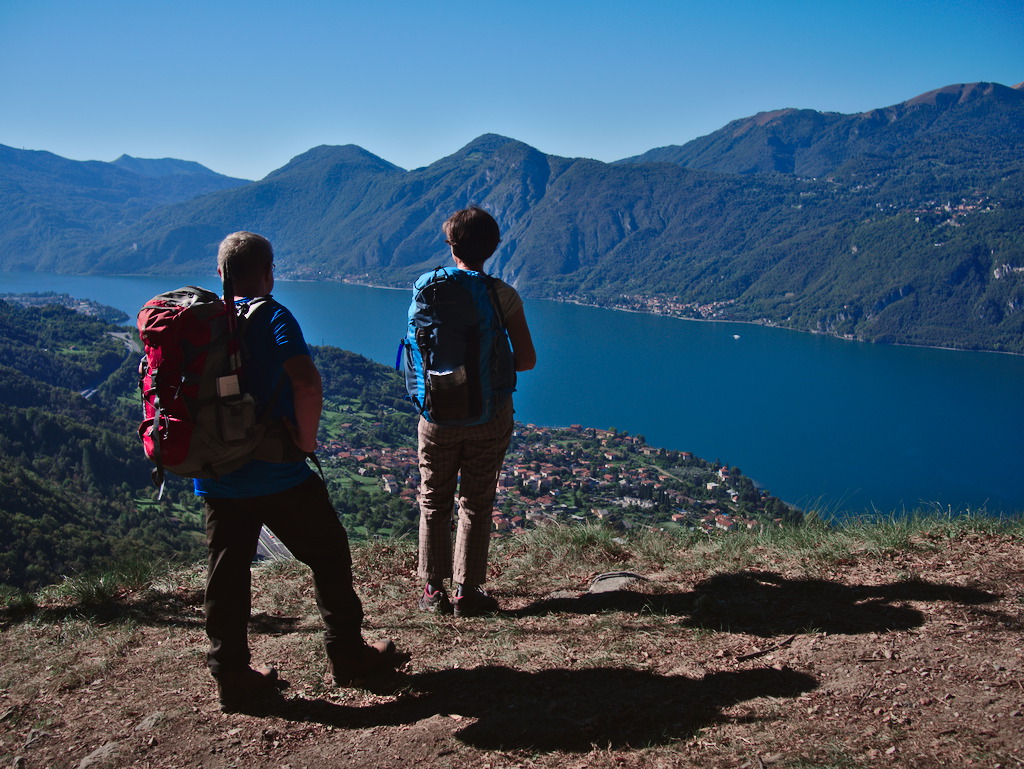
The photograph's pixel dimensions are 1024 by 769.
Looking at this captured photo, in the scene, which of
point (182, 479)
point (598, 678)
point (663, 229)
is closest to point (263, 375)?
point (598, 678)

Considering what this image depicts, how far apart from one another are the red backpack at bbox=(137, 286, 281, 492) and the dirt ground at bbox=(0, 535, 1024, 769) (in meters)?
0.93

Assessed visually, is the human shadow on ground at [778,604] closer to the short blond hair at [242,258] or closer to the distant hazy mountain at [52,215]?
the short blond hair at [242,258]

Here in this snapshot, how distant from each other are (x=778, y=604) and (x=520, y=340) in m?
1.77

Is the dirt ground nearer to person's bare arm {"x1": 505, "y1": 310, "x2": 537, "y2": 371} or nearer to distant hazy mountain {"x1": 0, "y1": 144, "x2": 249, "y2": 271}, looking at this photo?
person's bare arm {"x1": 505, "y1": 310, "x2": 537, "y2": 371}

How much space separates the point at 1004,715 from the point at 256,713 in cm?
238

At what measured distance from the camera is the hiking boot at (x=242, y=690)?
2.13 metres

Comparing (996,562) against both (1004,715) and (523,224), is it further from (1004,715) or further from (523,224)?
(523,224)

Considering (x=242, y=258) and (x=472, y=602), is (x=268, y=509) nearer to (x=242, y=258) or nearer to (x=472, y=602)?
(x=242, y=258)

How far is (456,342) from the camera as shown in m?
2.68

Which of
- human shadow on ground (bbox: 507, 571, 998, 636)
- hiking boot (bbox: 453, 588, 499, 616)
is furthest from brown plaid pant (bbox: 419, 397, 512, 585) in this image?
human shadow on ground (bbox: 507, 571, 998, 636)

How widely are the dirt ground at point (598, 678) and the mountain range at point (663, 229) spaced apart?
83.5m

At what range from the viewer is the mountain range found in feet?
278

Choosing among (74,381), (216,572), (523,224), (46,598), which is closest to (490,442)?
(216,572)

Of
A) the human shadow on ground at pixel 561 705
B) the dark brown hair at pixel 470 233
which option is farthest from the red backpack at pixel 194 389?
the dark brown hair at pixel 470 233
